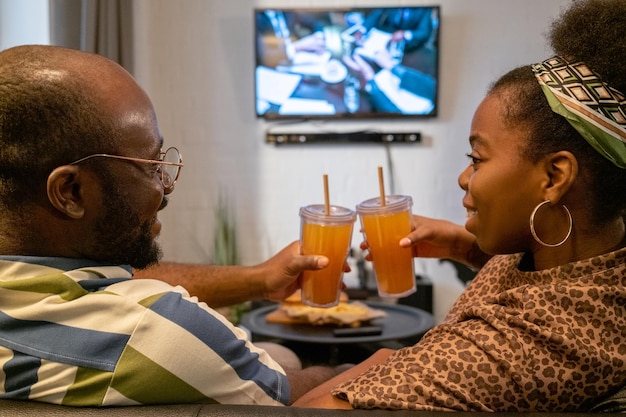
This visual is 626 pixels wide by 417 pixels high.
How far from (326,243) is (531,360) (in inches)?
28.6

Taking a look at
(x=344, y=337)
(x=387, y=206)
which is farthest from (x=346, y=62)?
(x=387, y=206)

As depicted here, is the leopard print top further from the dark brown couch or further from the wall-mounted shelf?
the wall-mounted shelf

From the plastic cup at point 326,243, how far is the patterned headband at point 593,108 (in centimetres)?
67

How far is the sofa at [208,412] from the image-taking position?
994 mm

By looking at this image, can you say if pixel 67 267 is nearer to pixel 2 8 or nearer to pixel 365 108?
pixel 2 8

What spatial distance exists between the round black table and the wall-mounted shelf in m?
1.82

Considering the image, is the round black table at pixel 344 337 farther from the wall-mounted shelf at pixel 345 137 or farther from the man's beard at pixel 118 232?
the wall-mounted shelf at pixel 345 137

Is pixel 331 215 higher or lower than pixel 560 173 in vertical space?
lower

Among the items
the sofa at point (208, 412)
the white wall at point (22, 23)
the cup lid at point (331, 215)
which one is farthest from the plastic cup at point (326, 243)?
the white wall at point (22, 23)

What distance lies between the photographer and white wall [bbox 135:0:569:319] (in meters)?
4.55

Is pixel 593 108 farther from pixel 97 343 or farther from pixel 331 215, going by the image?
pixel 97 343

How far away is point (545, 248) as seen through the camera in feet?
4.10

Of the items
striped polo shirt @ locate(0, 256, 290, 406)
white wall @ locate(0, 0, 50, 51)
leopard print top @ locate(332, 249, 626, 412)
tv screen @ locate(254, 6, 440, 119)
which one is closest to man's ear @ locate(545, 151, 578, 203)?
leopard print top @ locate(332, 249, 626, 412)

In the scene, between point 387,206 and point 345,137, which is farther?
point 345,137
